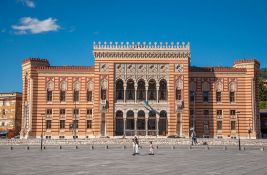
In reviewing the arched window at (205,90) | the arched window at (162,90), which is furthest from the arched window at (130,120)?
the arched window at (205,90)

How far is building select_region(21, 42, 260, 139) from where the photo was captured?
6375 centimetres

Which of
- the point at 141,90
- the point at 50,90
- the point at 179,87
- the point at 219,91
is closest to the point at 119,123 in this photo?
the point at 141,90

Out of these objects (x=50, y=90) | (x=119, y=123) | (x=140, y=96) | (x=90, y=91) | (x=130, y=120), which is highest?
(x=50, y=90)

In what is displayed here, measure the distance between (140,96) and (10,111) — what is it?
32.3m

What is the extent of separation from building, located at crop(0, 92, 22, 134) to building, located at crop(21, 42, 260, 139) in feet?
55.0

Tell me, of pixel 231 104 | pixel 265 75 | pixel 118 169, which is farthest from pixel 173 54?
pixel 265 75

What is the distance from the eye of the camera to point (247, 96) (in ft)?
215

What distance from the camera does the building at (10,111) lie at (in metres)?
82.5

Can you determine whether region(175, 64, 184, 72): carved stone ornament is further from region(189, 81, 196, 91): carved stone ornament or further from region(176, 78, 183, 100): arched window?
region(189, 81, 196, 91): carved stone ornament

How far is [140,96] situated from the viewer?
2596 inches

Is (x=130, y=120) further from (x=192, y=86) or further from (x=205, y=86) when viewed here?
(x=205, y=86)

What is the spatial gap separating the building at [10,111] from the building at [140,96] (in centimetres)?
1675

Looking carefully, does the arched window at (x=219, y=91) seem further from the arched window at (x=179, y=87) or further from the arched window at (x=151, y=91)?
Answer: the arched window at (x=151, y=91)

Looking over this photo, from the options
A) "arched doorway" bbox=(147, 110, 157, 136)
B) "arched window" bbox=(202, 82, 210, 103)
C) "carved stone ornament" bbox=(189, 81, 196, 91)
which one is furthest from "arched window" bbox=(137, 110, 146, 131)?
"arched window" bbox=(202, 82, 210, 103)
